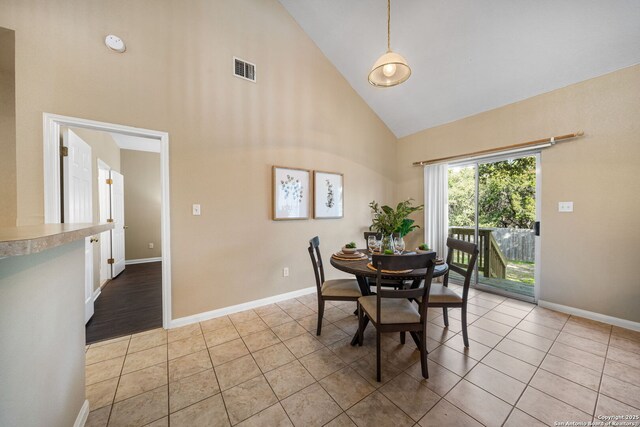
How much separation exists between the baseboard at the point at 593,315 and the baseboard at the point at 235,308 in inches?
120

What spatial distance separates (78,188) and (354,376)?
3336mm

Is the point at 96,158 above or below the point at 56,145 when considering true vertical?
above

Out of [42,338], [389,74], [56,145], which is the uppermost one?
[389,74]

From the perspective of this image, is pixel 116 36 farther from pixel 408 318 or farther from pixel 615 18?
pixel 615 18

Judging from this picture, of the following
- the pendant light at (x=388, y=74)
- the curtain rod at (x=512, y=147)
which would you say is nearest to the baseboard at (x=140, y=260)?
the pendant light at (x=388, y=74)

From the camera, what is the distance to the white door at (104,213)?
3.66 m

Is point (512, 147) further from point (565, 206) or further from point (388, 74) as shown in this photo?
point (388, 74)

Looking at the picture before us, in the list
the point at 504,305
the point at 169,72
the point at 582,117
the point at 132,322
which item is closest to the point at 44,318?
the point at 132,322

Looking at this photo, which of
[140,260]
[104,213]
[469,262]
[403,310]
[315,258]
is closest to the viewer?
[403,310]

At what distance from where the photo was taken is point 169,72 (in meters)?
2.44

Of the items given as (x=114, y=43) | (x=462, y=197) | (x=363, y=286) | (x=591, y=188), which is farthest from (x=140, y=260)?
(x=591, y=188)

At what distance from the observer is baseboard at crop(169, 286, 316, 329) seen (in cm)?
253

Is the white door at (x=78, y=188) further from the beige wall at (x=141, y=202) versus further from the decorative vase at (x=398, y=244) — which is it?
the beige wall at (x=141, y=202)

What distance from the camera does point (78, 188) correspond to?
250 cm
